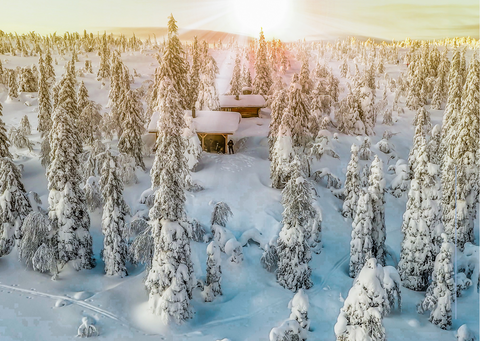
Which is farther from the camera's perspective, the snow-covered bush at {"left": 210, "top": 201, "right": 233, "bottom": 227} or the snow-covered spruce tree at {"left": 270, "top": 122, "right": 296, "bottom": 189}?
the snow-covered spruce tree at {"left": 270, "top": 122, "right": 296, "bottom": 189}

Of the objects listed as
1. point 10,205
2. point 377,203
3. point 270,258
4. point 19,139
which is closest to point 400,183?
point 377,203

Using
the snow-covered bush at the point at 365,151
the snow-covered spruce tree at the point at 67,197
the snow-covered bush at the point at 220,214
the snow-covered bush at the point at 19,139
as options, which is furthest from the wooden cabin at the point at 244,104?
the snow-covered spruce tree at the point at 67,197

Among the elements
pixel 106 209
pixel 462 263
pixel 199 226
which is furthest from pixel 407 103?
pixel 106 209

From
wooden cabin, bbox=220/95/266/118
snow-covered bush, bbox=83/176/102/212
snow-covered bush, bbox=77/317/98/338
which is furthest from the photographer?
wooden cabin, bbox=220/95/266/118

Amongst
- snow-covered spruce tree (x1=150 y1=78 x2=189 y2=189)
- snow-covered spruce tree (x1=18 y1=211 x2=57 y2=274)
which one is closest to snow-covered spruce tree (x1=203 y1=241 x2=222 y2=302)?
snow-covered spruce tree (x1=150 y1=78 x2=189 y2=189)

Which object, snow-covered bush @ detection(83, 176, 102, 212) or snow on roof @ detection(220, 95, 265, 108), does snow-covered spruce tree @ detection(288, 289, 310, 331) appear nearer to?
snow-covered bush @ detection(83, 176, 102, 212)

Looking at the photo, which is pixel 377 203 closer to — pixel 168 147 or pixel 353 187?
pixel 353 187
